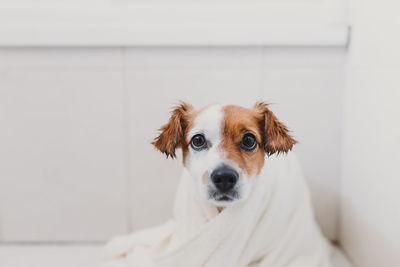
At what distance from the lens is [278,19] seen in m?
0.88

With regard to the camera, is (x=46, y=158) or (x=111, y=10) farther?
(x=46, y=158)

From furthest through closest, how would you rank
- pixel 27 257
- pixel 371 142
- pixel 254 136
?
pixel 27 257 < pixel 371 142 < pixel 254 136

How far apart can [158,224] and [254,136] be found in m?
0.69

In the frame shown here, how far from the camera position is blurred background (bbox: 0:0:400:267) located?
0.84 m

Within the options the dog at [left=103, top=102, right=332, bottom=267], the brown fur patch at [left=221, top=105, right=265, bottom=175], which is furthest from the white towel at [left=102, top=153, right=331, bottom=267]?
the brown fur patch at [left=221, top=105, right=265, bottom=175]

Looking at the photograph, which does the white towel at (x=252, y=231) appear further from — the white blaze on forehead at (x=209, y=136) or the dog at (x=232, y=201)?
the white blaze on forehead at (x=209, y=136)

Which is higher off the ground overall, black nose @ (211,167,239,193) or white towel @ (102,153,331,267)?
black nose @ (211,167,239,193)

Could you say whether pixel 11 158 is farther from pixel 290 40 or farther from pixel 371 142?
pixel 371 142

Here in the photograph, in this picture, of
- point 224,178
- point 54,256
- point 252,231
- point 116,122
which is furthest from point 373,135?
point 54,256

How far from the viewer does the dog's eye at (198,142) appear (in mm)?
572

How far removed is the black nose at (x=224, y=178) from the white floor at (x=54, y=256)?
0.56m

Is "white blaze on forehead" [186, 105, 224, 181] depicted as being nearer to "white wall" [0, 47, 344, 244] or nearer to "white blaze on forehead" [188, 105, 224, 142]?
"white blaze on forehead" [188, 105, 224, 142]

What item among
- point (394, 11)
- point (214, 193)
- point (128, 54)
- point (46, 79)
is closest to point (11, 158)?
point (46, 79)

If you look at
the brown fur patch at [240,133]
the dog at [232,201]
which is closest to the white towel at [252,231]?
the dog at [232,201]
